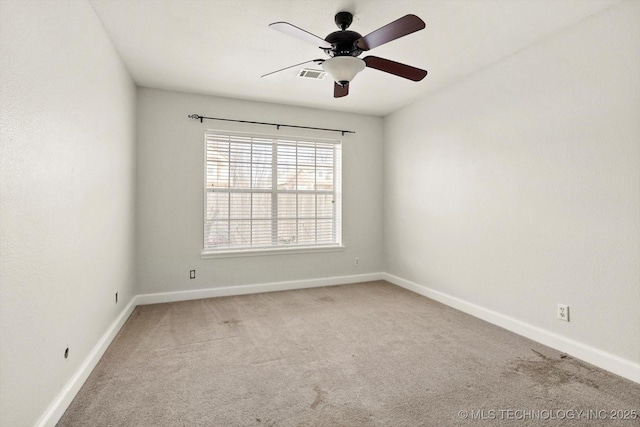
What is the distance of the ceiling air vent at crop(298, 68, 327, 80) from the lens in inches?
127

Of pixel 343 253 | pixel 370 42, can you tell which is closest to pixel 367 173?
pixel 343 253

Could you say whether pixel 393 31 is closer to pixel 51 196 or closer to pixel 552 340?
pixel 51 196

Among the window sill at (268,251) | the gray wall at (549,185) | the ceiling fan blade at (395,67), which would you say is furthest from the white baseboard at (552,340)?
the ceiling fan blade at (395,67)

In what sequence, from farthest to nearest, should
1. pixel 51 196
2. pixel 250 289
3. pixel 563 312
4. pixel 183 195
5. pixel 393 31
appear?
pixel 250 289 < pixel 183 195 < pixel 563 312 < pixel 393 31 < pixel 51 196

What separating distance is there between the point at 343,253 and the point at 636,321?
10.5ft

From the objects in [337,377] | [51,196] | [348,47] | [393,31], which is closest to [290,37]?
[348,47]

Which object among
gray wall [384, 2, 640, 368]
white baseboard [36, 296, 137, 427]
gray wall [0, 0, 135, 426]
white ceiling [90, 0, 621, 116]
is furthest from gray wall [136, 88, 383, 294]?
gray wall [384, 2, 640, 368]

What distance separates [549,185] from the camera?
2680mm

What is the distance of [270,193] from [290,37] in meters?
2.21

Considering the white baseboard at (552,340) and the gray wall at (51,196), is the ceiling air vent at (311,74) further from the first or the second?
the white baseboard at (552,340)

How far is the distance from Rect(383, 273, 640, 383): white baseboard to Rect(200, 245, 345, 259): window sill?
1557mm

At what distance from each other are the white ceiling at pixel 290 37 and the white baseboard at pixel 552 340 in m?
2.47

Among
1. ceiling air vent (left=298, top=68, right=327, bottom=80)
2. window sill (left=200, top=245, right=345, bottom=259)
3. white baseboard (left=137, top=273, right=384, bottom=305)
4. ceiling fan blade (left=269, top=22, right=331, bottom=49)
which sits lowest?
white baseboard (left=137, top=273, right=384, bottom=305)

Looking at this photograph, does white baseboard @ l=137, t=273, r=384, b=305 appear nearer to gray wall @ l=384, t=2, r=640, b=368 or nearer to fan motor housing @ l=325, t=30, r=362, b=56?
gray wall @ l=384, t=2, r=640, b=368
